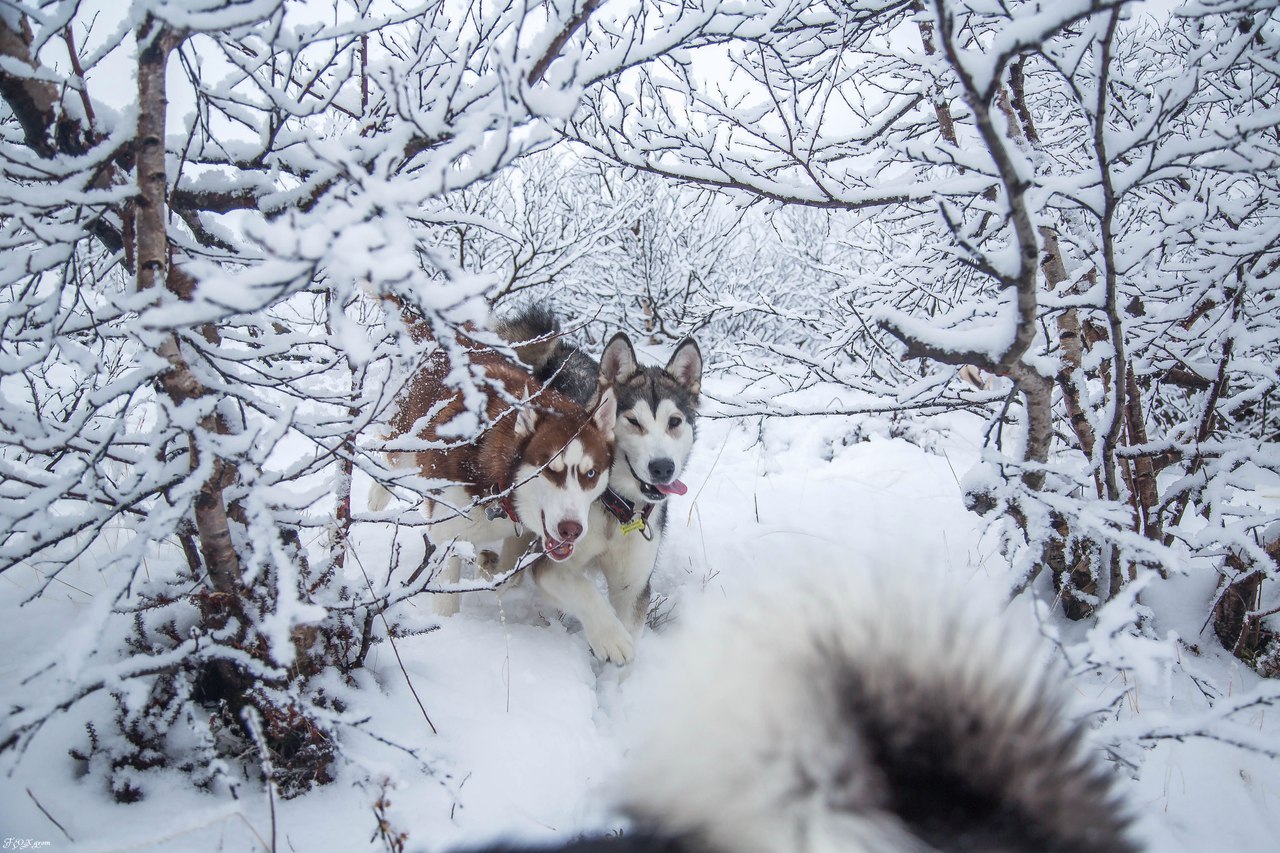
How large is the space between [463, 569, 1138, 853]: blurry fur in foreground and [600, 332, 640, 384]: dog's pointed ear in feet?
8.25

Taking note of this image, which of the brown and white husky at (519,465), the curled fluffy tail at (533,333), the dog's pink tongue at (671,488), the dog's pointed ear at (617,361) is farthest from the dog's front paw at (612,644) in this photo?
the curled fluffy tail at (533,333)

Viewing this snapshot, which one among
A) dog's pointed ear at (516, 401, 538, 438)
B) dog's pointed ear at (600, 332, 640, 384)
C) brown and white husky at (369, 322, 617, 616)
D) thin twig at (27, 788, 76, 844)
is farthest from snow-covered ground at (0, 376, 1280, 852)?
dog's pointed ear at (600, 332, 640, 384)

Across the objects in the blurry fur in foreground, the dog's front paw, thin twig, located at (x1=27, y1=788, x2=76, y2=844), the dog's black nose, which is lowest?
the dog's front paw

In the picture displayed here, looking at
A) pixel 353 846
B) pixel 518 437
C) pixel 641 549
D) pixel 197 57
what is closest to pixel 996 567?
pixel 641 549

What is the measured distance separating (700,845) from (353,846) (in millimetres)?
983

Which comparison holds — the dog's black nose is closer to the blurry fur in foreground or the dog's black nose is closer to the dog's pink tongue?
the dog's pink tongue

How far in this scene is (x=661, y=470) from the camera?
9.11 ft

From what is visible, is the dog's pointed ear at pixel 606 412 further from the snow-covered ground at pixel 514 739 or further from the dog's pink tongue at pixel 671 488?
the snow-covered ground at pixel 514 739

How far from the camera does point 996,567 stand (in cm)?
311

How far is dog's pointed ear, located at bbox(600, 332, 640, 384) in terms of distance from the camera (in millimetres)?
3266

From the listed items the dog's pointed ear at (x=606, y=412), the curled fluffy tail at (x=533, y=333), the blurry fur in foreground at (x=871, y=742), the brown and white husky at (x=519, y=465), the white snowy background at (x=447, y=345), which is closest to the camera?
the blurry fur in foreground at (x=871, y=742)

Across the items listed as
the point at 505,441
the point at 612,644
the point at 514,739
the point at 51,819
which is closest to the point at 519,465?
the point at 505,441

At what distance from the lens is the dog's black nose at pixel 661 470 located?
9.11 feet

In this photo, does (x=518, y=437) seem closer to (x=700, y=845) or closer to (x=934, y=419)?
(x=700, y=845)
